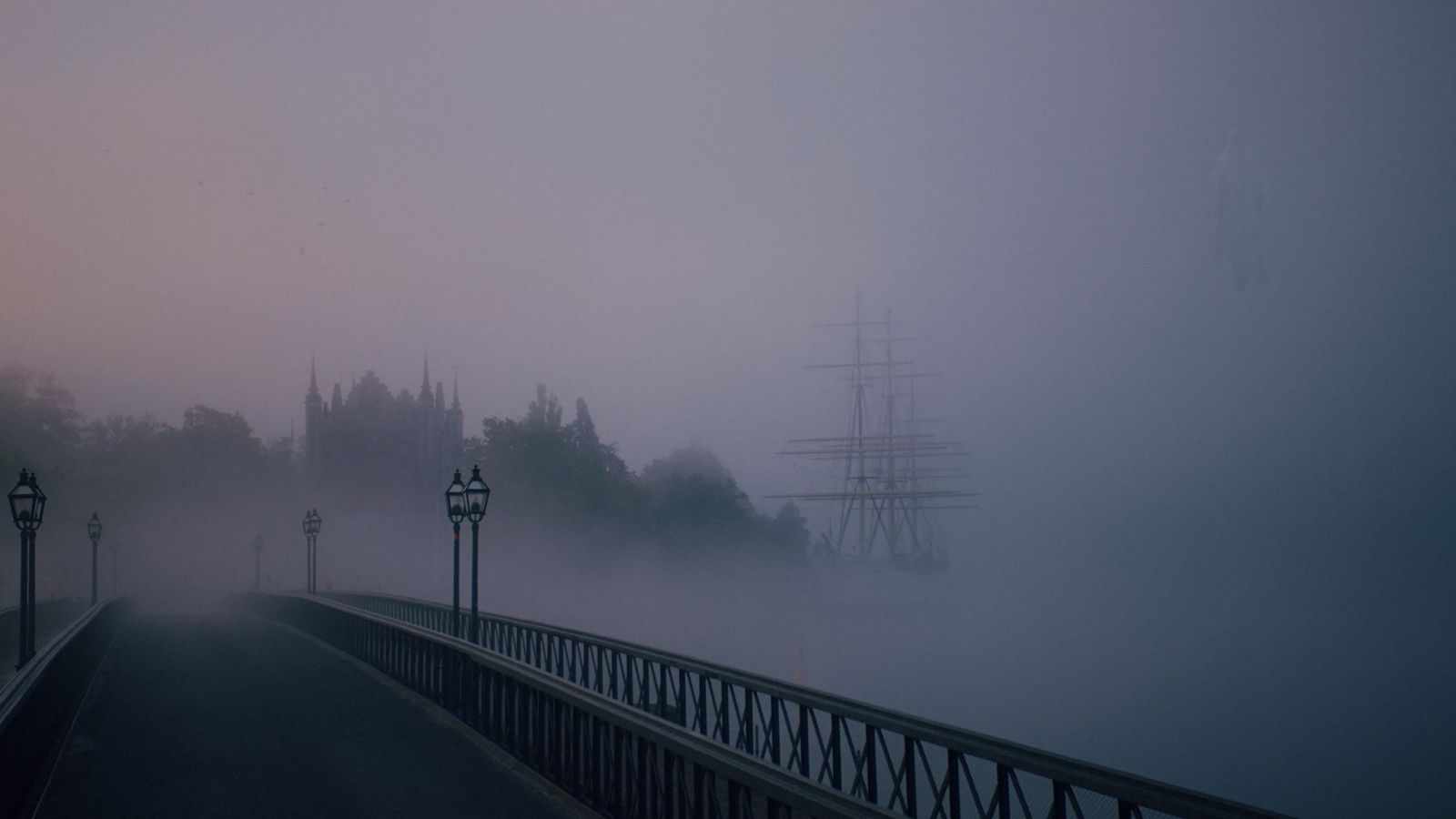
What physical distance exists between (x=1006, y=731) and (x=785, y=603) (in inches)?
1954

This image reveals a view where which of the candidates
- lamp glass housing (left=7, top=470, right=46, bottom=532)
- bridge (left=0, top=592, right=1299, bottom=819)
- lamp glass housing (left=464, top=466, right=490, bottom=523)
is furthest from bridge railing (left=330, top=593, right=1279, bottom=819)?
lamp glass housing (left=7, top=470, right=46, bottom=532)

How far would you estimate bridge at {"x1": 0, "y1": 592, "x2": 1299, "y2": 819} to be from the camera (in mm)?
8695

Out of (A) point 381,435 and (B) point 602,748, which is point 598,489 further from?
(B) point 602,748

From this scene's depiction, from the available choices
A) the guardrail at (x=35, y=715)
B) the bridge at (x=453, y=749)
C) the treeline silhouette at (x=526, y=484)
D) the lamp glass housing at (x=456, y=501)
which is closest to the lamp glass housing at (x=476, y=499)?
the bridge at (x=453, y=749)

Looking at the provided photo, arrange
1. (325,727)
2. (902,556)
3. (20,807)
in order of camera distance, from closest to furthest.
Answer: (20,807)
(325,727)
(902,556)

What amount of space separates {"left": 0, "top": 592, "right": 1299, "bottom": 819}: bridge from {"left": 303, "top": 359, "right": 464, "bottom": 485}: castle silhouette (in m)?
127

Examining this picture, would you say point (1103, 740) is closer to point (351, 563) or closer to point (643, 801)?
point (643, 801)

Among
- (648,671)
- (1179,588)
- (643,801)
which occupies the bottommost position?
(1179,588)

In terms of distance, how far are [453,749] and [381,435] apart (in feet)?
485

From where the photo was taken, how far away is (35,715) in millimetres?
12680

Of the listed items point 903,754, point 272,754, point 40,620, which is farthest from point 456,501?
point 40,620

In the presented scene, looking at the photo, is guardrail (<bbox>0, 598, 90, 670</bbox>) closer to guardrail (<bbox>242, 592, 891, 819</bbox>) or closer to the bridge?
the bridge

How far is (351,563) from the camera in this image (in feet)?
344

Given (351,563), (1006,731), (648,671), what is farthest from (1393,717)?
(351,563)
